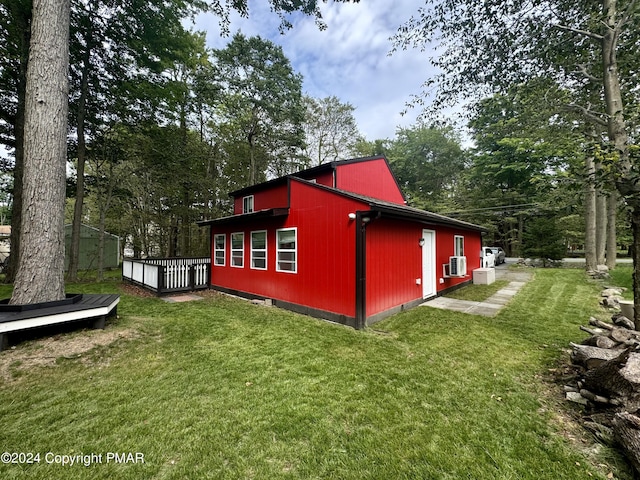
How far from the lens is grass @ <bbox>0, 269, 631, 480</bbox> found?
6.03 ft

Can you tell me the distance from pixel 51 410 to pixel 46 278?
2.55m

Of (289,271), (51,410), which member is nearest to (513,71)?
(289,271)

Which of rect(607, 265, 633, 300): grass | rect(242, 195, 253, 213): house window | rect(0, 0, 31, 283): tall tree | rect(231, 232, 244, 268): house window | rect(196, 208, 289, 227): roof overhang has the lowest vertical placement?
rect(607, 265, 633, 300): grass

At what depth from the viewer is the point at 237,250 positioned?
28.2 feet

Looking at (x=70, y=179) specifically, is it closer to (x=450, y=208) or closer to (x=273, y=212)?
(x=273, y=212)

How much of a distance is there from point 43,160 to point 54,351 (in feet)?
9.39

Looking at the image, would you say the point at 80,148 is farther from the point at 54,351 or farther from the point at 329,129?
the point at 329,129

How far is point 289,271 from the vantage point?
6.62m

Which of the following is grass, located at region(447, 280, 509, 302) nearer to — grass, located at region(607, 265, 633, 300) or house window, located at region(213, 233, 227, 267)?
grass, located at region(607, 265, 633, 300)

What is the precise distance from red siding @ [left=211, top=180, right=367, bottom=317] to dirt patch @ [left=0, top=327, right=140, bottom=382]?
132 inches

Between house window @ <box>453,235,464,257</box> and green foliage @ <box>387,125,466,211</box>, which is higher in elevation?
green foliage @ <box>387,125,466,211</box>

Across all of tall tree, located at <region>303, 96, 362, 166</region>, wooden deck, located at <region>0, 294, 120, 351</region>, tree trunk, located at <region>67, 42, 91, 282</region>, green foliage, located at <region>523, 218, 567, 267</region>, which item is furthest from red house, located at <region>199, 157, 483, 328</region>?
tall tree, located at <region>303, 96, 362, 166</region>

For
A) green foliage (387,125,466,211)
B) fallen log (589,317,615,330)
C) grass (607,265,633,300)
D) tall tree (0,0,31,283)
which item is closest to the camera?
→ fallen log (589,317,615,330)

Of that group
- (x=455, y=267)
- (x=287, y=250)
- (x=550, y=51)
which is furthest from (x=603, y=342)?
(x=287, y=250)
